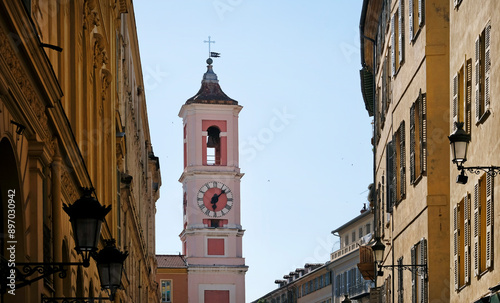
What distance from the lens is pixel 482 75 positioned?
55.5ft

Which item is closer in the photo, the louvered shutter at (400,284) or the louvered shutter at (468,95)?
the louvered shutter at (468,95)

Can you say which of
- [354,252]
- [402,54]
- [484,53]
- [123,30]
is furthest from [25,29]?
[354,252]

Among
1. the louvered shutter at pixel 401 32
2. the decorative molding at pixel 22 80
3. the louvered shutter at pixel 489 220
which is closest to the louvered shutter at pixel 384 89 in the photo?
the louvered shutter at pixel 401 32

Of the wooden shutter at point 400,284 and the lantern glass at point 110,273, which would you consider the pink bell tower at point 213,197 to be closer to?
the wooden shutter at point 400,284

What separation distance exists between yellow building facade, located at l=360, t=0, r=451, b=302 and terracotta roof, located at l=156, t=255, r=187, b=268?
6996 centimetres

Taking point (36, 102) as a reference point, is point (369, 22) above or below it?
above

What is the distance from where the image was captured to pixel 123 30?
112ft

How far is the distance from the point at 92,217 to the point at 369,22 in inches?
1011

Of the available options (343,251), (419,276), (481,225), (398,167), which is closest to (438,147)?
(419,276)

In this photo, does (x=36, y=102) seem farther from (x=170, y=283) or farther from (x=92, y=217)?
(x=170, y=283)

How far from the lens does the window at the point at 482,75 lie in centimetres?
1644

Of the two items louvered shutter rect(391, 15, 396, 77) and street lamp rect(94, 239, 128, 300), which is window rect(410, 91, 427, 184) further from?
street lamp rect(94, 239, 128, 300)

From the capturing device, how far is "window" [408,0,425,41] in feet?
73.9

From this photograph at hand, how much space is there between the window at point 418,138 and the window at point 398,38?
2.32 m
